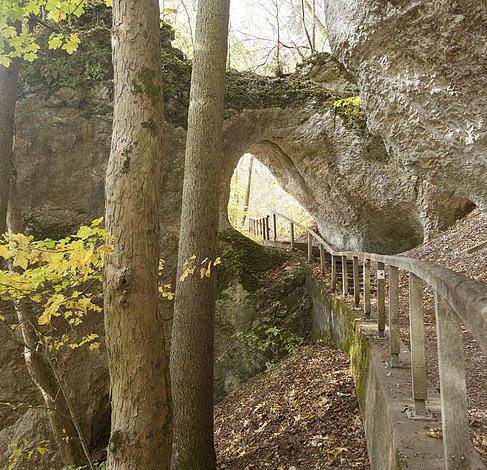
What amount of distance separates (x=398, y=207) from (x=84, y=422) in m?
10.5

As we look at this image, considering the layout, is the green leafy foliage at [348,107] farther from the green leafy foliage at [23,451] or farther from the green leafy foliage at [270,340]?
the green leafy foliage at [23,451]

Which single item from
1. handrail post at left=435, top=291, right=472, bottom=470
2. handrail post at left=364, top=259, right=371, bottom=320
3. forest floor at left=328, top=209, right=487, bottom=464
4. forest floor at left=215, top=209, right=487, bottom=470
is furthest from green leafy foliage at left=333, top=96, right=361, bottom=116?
handrail post at left=435, top=291, right=472, bottom=470

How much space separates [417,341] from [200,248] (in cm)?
305

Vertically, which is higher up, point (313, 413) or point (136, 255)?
point (136, 255)


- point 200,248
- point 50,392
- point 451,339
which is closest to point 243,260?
point 200,248

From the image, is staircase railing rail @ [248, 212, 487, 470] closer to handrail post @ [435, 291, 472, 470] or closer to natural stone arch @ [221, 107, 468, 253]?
handrail post @ [435, 291, 472, 470]

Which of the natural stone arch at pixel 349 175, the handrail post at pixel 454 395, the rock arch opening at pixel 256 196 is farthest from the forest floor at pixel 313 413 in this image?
the rock arch opening at pixel 256 196

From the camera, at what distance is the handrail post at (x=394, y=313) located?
3.08m

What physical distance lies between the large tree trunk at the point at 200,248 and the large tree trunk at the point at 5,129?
2162 mm

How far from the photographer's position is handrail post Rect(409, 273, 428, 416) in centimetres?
230

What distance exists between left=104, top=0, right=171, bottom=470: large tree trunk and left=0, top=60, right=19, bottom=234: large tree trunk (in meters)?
2.67

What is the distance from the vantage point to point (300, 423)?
15.1 ft

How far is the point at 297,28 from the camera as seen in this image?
20297mm

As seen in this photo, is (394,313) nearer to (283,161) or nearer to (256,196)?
(283,161)
